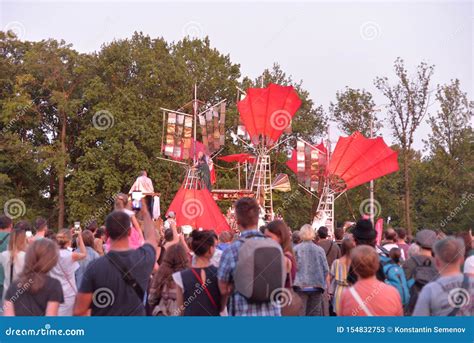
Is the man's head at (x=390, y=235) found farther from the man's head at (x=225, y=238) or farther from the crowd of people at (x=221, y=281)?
the crowd of people at (x=221, y=281)

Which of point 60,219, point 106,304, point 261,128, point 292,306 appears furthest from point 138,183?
point 60,219

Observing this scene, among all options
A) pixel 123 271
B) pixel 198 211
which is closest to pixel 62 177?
pixel 198 211

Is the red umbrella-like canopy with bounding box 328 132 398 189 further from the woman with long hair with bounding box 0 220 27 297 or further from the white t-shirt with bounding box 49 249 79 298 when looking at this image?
the woman with long hair with bounding box 0 220 27 297

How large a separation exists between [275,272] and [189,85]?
42605 millimetres

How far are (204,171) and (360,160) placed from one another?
7.36m

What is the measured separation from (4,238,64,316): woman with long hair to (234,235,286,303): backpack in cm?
146

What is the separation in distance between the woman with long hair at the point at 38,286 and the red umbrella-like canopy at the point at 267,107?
2628cm

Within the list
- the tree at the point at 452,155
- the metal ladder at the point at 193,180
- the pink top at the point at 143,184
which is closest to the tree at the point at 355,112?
the tree at the point at 452,155

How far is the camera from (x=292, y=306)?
26.1ft

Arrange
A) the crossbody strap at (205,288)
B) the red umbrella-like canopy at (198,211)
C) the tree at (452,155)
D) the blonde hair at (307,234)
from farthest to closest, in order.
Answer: the tree at (452,155) < the red umbrella-like canopy at (198,211) < the blonde hair at (307,234) < the crossbody strap at (205,288)

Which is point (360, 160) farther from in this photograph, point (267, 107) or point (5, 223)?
point (5, 223)

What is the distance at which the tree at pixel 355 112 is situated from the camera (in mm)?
43469

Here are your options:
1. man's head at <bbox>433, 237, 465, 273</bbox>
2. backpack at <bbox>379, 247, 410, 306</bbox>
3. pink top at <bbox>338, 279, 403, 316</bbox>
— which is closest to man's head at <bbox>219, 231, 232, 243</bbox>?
backpack at <bbox>379, 247, 410, 306</bbox>

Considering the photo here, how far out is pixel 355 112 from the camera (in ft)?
144
